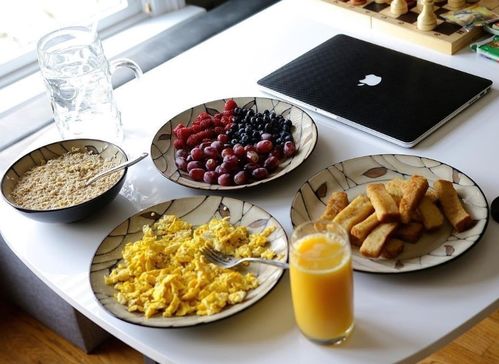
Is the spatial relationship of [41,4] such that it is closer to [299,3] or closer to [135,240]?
[299,3]

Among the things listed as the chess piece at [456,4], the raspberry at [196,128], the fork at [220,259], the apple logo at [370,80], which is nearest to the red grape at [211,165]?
the raspberry at [196,128]

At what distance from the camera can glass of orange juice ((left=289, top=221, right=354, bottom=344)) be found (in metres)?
0.93

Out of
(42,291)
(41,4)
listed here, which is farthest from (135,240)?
(41,4)

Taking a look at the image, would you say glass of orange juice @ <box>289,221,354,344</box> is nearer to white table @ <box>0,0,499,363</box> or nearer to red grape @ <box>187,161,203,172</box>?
white table @ <box>0,0,499,363</box>

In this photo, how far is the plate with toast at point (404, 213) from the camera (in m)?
1.09

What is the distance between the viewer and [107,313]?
1.09 metres

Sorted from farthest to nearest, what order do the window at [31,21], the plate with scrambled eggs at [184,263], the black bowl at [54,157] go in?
the window at [31,21] → the black bowl at [54,157] → the plate with scrambled eggs at [184,263]

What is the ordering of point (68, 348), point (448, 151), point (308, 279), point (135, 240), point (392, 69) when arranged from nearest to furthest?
point (308, 279), point (135, 240), point (448, 151), point (392, 69), point (68, 348)

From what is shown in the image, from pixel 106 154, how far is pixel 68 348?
2.81ft

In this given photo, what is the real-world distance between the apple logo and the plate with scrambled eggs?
45 cm

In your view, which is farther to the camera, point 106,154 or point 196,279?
point 106,154

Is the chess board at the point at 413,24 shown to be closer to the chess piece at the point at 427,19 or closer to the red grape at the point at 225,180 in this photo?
the chess piece at the point at 427,19

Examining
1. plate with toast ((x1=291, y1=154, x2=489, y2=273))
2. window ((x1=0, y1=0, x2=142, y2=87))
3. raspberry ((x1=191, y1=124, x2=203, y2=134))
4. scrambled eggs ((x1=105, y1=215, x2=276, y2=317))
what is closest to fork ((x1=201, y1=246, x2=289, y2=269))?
scrambled eggs ((x1=105, y1=215, x2=276, y2=317))

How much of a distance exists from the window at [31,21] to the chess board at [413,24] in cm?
83
